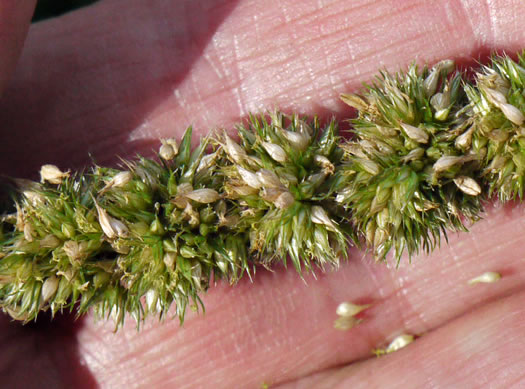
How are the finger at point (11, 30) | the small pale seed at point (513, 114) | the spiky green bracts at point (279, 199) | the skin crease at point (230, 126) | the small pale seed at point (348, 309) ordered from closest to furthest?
the small pale seed at point (513, 114) → the spiky green bracts at point (279, 199) → the finger at point (11, 30) → the skin crease at point (230, 126) → the small pale seed at point (348, 309)

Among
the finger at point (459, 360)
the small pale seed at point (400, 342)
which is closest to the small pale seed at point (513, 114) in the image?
the finger at point (459, 360)

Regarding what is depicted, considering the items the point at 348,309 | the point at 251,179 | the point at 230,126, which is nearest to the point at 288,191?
the point at 251,179

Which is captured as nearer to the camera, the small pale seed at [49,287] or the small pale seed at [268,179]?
the small pale seed at [268,179]

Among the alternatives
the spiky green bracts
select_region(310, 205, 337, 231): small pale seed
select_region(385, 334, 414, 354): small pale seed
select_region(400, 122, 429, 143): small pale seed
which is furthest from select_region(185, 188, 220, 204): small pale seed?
select_region(385, 334, 414, 354): small pale seed

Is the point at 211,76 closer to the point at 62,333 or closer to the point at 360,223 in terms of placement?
the point at 360,223

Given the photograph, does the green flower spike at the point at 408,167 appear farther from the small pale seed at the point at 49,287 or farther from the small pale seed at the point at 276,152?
the small pale seed at the point at 49,287

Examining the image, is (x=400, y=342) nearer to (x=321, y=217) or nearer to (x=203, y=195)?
(x=321, y=217)

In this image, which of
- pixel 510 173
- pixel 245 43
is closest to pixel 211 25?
pixel 245 43

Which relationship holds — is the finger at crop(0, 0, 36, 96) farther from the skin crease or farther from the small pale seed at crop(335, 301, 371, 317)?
the small pale seed at crop(335, 301, 371, 317)
